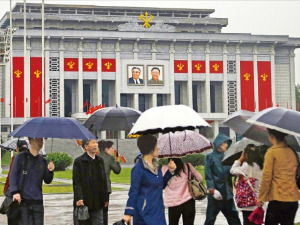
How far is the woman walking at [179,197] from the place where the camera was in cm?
916

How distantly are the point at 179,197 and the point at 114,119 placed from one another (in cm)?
360

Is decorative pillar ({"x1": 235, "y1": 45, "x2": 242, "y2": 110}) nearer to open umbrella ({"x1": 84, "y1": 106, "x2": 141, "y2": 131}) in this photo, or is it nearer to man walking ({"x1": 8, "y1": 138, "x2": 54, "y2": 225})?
open umbrella ({"x1": 84, "y1": 106, "x2": 141, "y2": 131})

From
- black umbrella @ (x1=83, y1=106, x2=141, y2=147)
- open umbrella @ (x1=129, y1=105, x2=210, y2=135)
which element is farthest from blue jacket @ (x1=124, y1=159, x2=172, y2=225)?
black umbrella @ (x1=83, y1=106, x2=141, y2=147)

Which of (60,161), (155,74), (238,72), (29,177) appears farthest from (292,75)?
(29,177)

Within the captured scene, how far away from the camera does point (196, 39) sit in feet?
252

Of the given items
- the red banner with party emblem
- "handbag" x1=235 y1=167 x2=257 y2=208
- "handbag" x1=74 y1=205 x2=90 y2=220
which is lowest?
"handbag" x1=74 y1=205 x2=90 y2=220

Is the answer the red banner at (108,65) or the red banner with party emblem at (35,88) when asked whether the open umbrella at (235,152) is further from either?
the red banner at (108,65)

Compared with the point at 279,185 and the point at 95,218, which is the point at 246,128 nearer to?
the point at 279,185

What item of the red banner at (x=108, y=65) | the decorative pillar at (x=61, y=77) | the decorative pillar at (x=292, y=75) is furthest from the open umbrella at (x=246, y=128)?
the decorative pillar at (x=292, y=75)

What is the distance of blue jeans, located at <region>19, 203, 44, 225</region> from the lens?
8719 mm

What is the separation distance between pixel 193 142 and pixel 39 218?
7.51 ft

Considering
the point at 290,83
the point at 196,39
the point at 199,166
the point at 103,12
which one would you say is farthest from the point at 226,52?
the point at 199,166

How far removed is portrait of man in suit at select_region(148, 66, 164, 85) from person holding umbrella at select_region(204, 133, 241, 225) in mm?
64939

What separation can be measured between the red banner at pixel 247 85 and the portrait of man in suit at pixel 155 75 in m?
8.96
